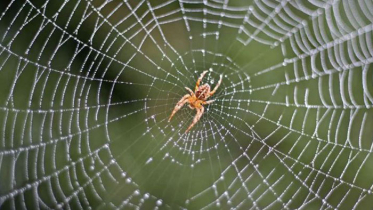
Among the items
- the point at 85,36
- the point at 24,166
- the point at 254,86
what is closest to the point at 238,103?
the point at 254,86

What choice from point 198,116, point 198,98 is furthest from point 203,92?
point 198,116

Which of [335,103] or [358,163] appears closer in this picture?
[335,103]

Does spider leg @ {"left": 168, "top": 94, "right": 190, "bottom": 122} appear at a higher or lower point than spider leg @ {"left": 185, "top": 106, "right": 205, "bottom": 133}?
higher

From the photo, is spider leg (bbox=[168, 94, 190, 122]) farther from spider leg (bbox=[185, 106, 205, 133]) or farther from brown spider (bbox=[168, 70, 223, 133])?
spider leg (bbox=[185, 106, 205, 133])

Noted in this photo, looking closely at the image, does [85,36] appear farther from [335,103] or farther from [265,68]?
[335,103]

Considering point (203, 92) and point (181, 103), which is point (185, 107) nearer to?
point (181, 103)

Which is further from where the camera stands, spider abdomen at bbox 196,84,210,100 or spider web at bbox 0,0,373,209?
spider web at bbox 0,0,373,209

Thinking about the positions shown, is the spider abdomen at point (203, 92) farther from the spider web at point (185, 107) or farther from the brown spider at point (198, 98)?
the spider web at point (185, 107)

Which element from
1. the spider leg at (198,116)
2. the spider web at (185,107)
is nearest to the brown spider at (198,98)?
the spider leg at (198,116)

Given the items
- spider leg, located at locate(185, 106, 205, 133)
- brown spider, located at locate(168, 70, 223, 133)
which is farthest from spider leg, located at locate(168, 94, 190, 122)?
spider leg, located at locate(185, 106, 205, 133)
